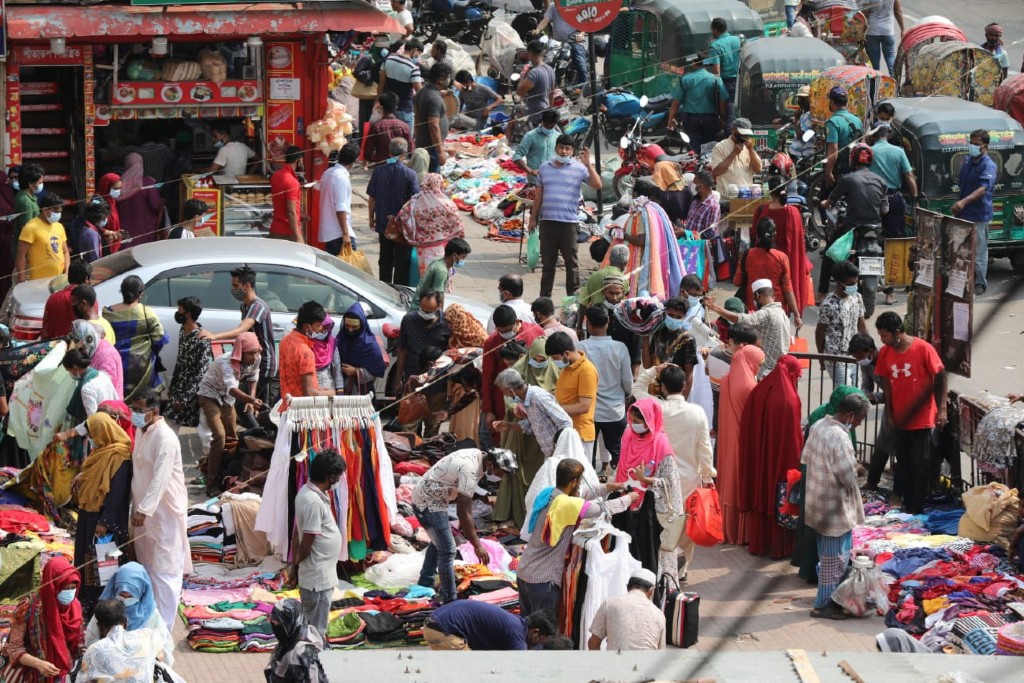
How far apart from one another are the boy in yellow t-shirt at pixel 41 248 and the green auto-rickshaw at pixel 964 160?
8.60 m

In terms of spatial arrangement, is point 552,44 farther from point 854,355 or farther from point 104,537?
point 104,537

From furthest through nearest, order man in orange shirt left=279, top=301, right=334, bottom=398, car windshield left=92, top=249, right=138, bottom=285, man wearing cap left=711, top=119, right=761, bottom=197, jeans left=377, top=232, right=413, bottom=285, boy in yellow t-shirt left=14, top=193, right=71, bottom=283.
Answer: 1. man wearing cap left=711, top=119, right=761, bottom=197
2. jeans left=377, top=232, right=413, bottom=285
3. boy in yellow t-shirt left=14, top=193, right=71, bottom=283
4. car windshield left=92, top=249, right=138, bottom=285
5. man in orange shirt left=279, top=301, right=334, bottom=398

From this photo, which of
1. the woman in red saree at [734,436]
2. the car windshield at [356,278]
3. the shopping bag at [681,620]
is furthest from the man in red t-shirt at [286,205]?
the shopping bag at [681,620]

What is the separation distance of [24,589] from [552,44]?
56.5 feet

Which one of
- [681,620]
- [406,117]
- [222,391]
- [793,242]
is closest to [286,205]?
[406,117]

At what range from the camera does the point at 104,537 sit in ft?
33.8

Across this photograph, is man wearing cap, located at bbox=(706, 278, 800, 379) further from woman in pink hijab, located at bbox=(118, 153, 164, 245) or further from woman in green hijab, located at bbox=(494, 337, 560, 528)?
woman in pink hijab, located at bbox=(118, 153, 164, 245)

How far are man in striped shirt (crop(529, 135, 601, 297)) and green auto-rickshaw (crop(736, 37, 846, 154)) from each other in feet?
17.3

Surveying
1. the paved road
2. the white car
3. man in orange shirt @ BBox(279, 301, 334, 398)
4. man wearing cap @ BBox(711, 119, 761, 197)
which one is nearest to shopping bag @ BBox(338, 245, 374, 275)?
the white car

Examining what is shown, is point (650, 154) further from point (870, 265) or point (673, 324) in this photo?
point (673, 324)

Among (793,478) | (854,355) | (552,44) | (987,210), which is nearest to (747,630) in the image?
(793,478)

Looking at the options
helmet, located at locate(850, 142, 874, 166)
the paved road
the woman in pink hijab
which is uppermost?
the paved road

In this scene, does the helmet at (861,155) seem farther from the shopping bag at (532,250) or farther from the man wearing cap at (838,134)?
the shopping bag at (532,250)

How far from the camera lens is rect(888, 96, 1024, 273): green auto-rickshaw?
17641mm
